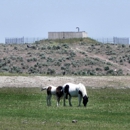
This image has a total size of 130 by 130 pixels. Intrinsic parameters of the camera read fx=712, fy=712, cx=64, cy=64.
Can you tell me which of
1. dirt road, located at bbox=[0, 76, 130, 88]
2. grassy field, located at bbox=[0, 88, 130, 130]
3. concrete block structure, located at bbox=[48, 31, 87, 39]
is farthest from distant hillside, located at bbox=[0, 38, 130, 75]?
grassy field, located at bbox=[0, 88, 130, 130]

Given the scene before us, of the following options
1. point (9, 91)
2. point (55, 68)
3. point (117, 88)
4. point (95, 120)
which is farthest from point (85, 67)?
point (95, 120)

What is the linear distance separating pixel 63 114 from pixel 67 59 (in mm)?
59001

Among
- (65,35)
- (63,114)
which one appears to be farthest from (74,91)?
(65,35)

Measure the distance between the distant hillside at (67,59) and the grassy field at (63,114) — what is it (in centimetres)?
3323

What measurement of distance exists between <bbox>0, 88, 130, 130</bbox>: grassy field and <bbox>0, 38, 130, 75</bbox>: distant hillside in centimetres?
3323

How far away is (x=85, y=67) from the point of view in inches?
3253

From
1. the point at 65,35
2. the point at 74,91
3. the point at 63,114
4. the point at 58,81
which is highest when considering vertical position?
the point at 65,35

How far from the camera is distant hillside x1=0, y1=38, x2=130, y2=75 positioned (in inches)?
3142

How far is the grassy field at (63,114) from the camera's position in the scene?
24.5m

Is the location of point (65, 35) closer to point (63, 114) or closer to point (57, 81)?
point (57, 81)

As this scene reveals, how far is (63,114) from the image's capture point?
2912cm

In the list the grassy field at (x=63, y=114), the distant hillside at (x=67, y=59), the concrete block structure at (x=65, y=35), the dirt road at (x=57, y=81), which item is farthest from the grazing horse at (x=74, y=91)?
the concrete block structure at (x=65, y=35)

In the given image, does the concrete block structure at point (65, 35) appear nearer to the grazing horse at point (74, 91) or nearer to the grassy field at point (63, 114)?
the grassy field at point (63, 114)

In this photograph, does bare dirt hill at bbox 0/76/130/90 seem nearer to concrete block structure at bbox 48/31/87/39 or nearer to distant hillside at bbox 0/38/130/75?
distant hillside at bbox 0/38/130/75
